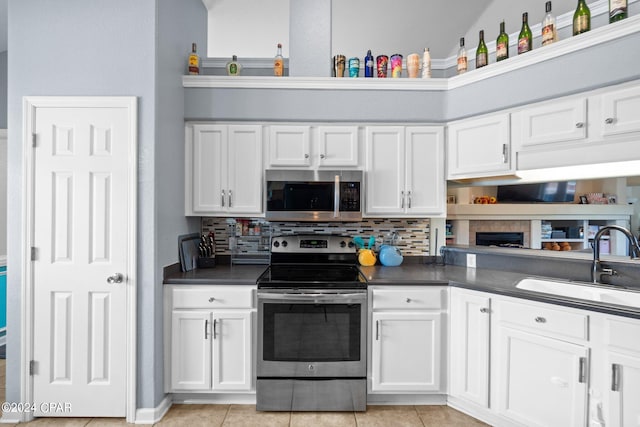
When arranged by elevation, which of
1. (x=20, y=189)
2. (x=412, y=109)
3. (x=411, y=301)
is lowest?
(x=411, y=301)

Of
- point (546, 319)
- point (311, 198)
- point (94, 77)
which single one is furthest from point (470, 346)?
point (94, 77)

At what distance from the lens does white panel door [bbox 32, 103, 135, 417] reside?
2303 mm

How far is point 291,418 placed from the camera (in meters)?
2.34

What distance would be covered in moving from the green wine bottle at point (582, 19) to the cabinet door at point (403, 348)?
6.67ft

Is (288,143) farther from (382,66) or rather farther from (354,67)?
(382,66)

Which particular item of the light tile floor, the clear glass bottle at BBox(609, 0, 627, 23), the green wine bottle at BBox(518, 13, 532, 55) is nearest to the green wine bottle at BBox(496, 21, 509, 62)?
the green wine bottle at BBox(518, 13, 532, 55)

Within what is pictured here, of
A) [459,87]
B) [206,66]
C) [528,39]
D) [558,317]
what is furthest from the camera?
[206,66]

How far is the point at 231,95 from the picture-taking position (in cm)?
282

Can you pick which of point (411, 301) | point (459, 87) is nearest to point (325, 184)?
point (411, 301)

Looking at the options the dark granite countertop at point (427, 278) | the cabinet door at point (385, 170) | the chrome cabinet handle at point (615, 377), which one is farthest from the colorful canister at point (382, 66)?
the chrome cabinet handle at point (615, 377)

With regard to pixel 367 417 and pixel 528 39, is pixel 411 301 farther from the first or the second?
pixel 528 39

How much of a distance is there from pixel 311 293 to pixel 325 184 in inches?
34.4

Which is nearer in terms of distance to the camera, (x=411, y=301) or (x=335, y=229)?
(x=411, y=301)

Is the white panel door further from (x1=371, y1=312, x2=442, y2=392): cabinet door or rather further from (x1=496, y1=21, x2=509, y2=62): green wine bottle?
(x1=496, y1=21, x2=509, y2=62): green wine bottle
